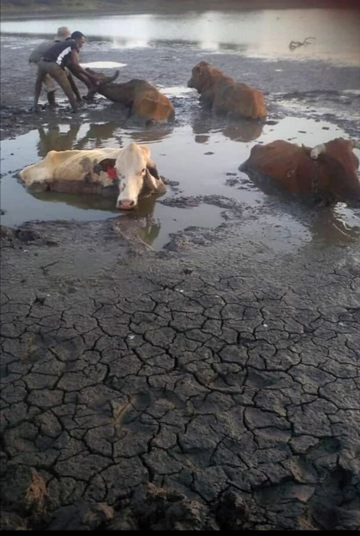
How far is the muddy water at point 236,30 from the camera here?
78.8ft

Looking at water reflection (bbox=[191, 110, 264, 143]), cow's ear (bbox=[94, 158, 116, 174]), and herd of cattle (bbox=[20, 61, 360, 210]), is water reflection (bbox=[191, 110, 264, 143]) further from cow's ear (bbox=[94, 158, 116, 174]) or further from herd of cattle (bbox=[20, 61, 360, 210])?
cow's ear (bbox=[94, 158, 116, 174])

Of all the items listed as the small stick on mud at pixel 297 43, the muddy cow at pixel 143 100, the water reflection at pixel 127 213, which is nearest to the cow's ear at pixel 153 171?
the water reflection at pixel 127 213

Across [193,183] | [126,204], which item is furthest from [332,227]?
[126,204]

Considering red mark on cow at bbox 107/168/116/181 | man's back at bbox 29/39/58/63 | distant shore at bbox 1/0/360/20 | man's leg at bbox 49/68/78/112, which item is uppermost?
distant shore at bbox 1/0/360/20

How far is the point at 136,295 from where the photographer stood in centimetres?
546

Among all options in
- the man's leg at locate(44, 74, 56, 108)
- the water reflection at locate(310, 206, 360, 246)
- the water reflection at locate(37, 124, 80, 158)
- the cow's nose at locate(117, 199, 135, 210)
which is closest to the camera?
the water reflection at locate(310, 206, 360, 246)

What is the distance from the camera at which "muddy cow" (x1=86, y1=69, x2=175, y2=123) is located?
12125mm

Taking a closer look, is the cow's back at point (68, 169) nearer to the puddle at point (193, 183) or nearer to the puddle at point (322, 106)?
the puddle at point (193, 183)

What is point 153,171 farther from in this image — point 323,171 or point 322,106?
point 322,106

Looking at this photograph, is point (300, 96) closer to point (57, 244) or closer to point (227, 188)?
point (227, 188)

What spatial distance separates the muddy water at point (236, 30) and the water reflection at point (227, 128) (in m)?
9.34

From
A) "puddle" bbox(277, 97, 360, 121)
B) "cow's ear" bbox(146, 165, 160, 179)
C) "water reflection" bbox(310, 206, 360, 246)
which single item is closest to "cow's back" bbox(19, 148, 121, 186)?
"cow's ear" bbox(146, 165, 160, 179)

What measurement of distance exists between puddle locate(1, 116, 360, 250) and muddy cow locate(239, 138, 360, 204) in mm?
270

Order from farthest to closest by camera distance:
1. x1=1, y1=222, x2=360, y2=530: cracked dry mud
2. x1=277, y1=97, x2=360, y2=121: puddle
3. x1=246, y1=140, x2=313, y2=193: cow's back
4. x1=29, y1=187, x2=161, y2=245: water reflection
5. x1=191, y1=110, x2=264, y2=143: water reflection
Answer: x1=277, y1=97, x2=360, y2=121: puddle → x1=191, y1=110, x2=264, y2=143: water reflection → x1=246, y1=140, x2=313, y2=193: cow's back → x1=29, y1=187, x2=161, y2=245: water reflection → x1=1, y1=222, x2=360, y2=530: cracked dry mud
